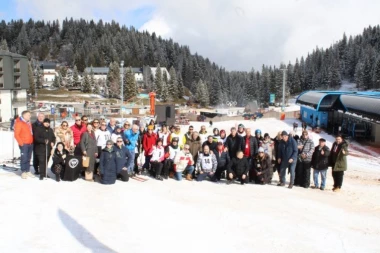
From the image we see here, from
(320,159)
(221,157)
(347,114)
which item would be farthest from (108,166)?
(347,114)

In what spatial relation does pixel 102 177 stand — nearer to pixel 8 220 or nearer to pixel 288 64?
pixel 8 220

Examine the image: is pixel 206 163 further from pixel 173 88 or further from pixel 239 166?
pixel 173 88

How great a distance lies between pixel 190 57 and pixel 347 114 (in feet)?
393

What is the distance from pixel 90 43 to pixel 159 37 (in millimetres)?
35789

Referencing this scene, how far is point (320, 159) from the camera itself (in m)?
10.3

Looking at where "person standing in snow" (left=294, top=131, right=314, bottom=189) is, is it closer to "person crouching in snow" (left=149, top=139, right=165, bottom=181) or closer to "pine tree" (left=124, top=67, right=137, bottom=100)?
"person crouching in snow" (left=149, top=139, right=165, bottom=181)

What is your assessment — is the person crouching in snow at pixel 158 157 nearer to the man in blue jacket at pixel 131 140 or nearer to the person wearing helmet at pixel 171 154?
the person wearing helmet at pixel 171 154

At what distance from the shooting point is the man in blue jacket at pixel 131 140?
9.80 m

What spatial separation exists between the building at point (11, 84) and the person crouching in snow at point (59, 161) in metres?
38.4

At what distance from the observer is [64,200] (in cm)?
697

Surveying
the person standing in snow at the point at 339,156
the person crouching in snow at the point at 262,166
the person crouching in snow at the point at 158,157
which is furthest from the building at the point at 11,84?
the person standing in snow at the point at 339,156

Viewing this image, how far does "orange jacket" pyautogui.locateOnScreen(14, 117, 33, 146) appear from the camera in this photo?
829cm

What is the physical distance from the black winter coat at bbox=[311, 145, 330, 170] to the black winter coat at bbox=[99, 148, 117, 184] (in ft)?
19.2

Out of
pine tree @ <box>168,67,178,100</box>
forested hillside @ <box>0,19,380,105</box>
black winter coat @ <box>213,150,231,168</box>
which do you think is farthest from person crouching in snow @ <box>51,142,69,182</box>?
pine tree @ <box>168,67,178,100</box>
